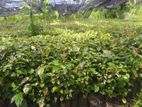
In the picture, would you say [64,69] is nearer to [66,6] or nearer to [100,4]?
[66,6]

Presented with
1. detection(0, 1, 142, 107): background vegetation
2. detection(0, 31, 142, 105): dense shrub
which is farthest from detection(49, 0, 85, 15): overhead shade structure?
detection(0, 31, 142, 105): dense shrub

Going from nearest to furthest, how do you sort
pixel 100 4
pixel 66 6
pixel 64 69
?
pixel 64 69
pixel 66 6
pixel 100 4

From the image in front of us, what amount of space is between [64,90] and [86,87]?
0.25 m

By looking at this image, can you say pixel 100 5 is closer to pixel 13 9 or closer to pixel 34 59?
pixel 13 9

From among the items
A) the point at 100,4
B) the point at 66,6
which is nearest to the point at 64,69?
the point at 66,6

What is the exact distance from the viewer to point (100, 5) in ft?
35.6

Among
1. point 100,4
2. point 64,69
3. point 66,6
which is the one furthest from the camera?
point 100,4

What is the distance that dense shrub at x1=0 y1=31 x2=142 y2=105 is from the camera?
4.11m

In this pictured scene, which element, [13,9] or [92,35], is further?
[13,9]

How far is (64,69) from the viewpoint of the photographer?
4125mm

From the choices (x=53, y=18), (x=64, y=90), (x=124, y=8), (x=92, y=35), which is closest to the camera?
(x=64, y=90)

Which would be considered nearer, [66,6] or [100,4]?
[66,6]

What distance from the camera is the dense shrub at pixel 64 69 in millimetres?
4109

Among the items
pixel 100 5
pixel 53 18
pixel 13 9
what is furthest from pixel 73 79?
pixel 100 5
